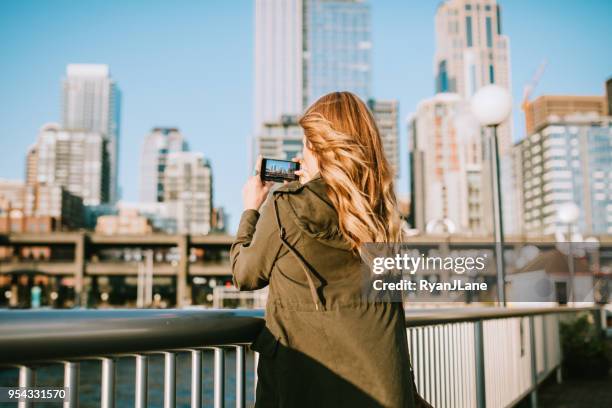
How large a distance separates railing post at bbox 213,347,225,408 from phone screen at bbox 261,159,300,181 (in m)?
0.65

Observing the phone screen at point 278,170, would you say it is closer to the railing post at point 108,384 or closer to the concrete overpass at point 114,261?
the railing post at point 108,384

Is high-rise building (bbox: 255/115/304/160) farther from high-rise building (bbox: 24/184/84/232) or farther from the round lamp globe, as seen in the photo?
the round lamp globe

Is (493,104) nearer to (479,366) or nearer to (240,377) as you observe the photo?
(479,366)

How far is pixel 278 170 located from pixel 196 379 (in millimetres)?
792

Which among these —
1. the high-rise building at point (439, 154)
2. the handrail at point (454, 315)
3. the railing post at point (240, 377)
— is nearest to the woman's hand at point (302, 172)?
the railing post at point (240, 377)

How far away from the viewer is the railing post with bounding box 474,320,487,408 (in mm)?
4891

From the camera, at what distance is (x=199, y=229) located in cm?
19500

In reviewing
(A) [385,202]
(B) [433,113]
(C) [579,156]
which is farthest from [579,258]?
(B) [433,113]

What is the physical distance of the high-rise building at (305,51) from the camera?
7156 inches

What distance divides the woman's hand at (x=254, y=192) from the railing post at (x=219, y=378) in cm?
54

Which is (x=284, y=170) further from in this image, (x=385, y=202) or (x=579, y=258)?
(x=579, y=258)

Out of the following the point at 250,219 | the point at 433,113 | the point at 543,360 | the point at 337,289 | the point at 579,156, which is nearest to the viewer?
the point at 337,289

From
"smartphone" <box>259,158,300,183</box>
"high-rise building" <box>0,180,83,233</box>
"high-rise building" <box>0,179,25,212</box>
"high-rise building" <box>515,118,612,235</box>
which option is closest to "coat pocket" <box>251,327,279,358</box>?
"smartphone" <box>259,158,300,183</box>

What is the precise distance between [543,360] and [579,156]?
16602cm
